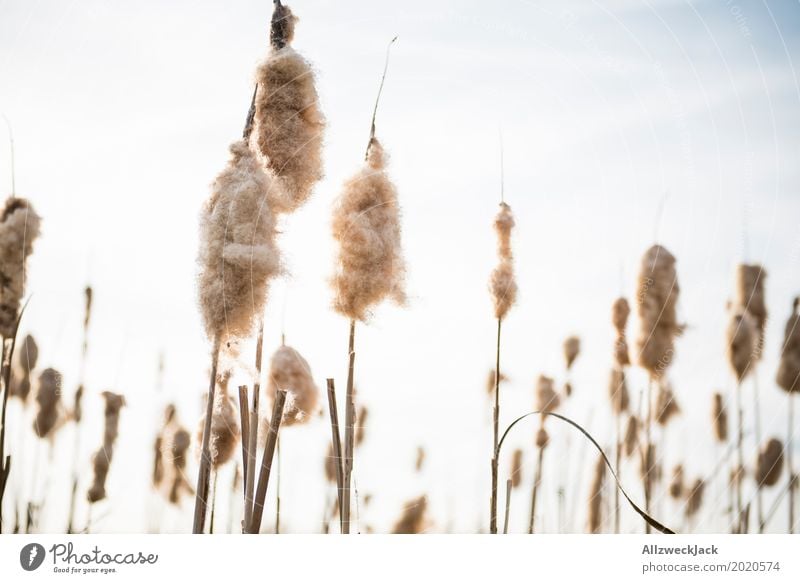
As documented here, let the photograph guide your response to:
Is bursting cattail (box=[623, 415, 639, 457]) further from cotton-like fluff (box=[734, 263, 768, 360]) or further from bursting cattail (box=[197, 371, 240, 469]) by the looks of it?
bursting cattail (box=[197, 371, 240, 469])

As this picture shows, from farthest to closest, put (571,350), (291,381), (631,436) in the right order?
(631,436) → (571,350) → (291,381)

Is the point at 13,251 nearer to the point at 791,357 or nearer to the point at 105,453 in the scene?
the point at 105,453

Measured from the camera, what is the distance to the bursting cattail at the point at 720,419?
3.05 metres

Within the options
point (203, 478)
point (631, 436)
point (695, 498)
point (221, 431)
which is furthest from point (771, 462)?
point (203, 478)

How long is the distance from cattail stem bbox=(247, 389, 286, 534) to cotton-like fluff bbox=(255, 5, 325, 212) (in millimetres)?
424

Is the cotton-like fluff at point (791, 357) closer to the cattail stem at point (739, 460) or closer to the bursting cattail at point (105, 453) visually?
the cattail stem at point (739, 460)

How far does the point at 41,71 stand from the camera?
219 centimetres

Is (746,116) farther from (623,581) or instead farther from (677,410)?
(623,581)

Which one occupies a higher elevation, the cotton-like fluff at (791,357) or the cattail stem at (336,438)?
the cotton-like fluff at (791,357)

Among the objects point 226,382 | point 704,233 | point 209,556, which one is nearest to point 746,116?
point 704,233

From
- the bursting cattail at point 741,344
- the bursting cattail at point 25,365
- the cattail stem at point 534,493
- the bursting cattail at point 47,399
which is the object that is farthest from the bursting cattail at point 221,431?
the bursting cattail at point 741,344

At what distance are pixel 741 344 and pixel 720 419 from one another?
1.84 feet

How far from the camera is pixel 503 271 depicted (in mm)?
1987

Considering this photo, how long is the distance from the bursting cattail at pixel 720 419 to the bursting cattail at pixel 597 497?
0.50 meters
